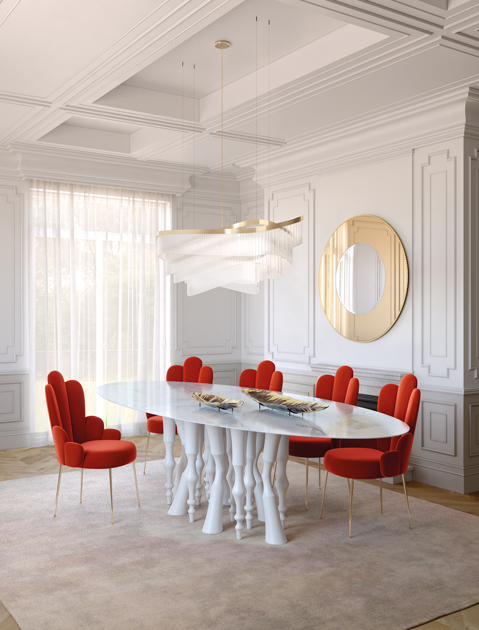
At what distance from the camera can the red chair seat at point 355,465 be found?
11.5 ft

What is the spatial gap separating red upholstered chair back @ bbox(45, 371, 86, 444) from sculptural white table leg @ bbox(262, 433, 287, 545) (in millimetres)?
1337

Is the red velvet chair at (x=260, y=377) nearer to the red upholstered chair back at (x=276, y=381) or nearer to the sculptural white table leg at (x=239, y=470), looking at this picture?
the red upholstered chair back at (x=276, y=381)

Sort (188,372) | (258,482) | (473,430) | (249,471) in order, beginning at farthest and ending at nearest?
(188,372) → (473,430) → (258,482) → (249,471)

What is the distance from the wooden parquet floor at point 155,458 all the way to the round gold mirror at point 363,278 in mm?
1297

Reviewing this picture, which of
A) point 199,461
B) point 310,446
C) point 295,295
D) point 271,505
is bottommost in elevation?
point 271,505

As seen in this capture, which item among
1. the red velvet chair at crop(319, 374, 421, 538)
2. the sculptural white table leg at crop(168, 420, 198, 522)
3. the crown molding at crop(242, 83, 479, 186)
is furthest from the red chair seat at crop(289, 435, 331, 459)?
the crown molding at crop(242, 83, 479, 186)

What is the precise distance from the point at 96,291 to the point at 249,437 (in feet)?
11.0

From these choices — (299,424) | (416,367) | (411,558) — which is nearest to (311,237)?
(416,367)

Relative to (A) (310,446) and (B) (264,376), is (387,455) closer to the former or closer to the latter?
(A) (310,446)

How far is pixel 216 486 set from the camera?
12.0 feet

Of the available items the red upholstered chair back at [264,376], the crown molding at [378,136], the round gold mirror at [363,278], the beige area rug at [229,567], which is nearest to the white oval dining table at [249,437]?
the beige area rug at [229,567]

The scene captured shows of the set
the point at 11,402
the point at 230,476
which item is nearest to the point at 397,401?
the point at 230,476

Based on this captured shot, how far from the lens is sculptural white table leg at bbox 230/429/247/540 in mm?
3508

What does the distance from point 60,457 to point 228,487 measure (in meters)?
1.12
